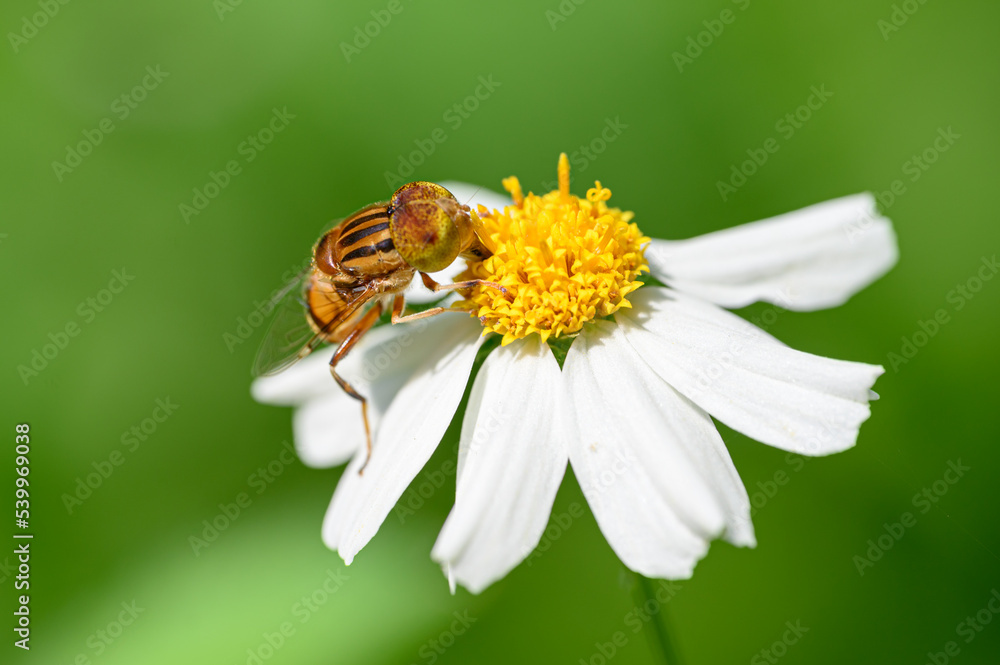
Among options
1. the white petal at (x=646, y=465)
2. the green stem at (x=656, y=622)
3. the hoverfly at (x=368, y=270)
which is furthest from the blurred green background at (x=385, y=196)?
the white petal at (x=646, y=465)

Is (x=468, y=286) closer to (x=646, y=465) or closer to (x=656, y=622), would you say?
(x=646, y=465)

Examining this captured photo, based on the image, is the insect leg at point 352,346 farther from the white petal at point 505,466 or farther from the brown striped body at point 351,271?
the white petal at point 505,466

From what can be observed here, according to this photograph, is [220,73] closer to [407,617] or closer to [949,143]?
[407,617]

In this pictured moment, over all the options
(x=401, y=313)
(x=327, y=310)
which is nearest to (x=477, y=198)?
(x=401, y=313)

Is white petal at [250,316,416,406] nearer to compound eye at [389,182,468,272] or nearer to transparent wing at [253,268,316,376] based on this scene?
transparent wing at [253,268,316,376]

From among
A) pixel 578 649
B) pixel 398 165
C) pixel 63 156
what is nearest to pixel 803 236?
pixel 578 649

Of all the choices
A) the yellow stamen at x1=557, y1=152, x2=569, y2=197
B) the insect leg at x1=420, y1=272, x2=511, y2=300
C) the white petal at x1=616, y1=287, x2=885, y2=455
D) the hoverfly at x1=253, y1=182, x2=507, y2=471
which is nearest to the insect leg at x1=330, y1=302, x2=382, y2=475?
the hoverfly at x1=253, y1=182, x2=507, y2=471
